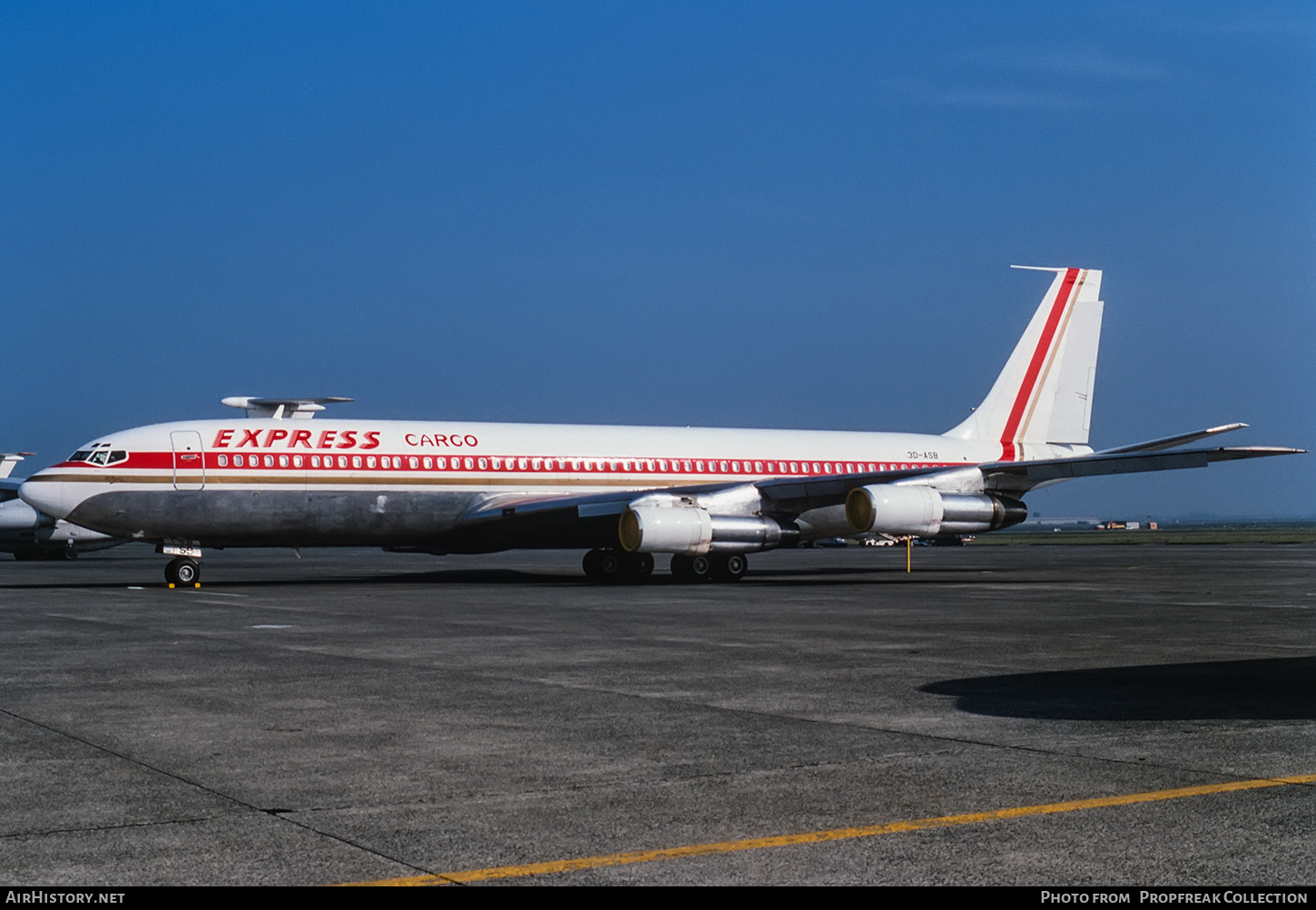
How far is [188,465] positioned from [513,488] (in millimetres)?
7353

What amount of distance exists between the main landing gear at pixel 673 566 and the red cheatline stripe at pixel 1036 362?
10.9m

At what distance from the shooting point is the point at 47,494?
28.4 m

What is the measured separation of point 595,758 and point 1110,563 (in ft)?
123

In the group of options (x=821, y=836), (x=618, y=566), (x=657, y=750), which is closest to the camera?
(x=821, y=836)

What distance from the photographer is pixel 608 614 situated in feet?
67.4

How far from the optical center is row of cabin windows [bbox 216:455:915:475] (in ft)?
97.4

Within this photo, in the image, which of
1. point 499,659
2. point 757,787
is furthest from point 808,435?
point 757,787

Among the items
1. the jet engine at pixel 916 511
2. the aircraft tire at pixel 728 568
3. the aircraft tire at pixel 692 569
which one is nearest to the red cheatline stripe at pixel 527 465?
the jet engine at pixel 916 511

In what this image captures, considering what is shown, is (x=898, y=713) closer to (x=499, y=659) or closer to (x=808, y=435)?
(x=499, y=659)

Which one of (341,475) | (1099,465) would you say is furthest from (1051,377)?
(341,475)

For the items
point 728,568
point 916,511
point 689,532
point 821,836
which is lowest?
point 821,836

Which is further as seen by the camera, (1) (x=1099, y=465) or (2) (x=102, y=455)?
(1) (x=1099, y=465)

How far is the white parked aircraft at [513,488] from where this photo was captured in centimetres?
2881

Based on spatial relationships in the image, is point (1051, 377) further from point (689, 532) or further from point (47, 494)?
point (47, 494)
